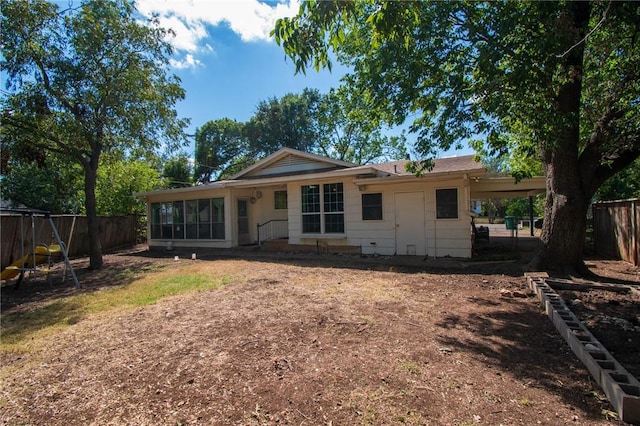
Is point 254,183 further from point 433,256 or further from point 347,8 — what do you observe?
point 347,8

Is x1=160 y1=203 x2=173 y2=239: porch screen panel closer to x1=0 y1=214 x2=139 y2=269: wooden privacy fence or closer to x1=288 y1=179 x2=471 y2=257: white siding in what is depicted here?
x1=0 y1=214 x2=139 y2=269: wooden privacy fence

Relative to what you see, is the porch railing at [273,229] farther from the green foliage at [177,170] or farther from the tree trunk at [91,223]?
the green foliage at [177,170]

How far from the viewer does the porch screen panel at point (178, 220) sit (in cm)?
1583

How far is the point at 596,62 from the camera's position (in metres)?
7.64

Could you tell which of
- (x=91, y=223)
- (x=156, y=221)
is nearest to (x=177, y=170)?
(x=156, y=221)

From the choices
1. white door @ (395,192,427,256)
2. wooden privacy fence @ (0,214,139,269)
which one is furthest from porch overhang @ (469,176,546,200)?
wooden privacy fence @ (0,214,139,269)

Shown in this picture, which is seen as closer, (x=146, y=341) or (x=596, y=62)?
(x=146, y=341)

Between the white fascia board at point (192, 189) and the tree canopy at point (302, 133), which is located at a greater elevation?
the tree canopy at point (302, 133)

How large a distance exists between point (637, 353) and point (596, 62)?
710cm

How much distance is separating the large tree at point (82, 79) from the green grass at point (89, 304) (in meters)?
4.16

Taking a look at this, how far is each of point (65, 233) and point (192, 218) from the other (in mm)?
4770

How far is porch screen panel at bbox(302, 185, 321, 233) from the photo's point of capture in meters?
12.3

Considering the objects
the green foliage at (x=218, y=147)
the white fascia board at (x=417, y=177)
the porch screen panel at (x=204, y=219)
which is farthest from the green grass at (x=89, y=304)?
the green foliage at (x=218, y=147)

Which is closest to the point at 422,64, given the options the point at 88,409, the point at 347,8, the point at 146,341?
the point at 347,8
